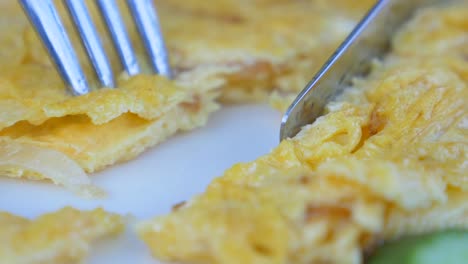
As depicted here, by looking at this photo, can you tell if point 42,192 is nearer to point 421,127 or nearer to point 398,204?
point 398,204

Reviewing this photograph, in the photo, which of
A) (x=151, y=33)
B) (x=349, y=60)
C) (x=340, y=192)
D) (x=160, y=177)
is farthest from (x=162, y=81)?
(x=340, y=192)

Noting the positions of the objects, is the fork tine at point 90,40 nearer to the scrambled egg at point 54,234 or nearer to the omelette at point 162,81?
the omelette at point 162,81

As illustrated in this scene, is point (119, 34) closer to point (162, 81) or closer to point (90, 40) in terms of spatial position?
point (90, 40)

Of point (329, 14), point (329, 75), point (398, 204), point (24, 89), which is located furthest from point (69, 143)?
point (329, 14)

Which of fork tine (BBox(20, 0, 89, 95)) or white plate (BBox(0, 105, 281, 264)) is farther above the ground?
fork tine (BBox(20, 0, 89, 95))

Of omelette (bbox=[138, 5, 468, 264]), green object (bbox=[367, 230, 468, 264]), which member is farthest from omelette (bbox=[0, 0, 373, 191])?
green object (bbox=[367, 230, 468, 264])

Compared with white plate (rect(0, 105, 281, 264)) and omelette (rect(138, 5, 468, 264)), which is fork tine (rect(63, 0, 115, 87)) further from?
omelette (rect(138, 5, 468, 264))
